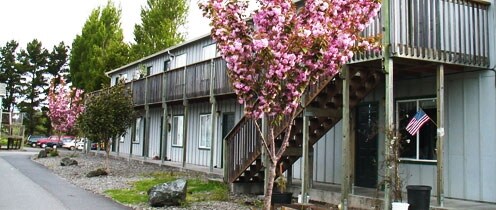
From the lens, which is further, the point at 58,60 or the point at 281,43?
the point at 58,60

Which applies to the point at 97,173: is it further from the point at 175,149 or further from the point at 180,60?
the point at 180,60

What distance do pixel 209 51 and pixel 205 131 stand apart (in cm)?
356

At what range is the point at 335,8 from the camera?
696 centimetres

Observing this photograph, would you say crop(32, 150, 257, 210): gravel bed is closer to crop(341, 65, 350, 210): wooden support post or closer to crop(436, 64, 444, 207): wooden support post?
crop(341, 65, 350, 210): wooden support post

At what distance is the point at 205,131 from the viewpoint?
70.4ft

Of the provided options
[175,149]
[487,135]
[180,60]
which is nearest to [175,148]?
[175,149]

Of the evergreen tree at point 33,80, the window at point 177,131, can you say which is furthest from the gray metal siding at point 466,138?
the evergreen tree at point 33,80

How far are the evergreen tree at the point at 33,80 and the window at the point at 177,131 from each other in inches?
1827

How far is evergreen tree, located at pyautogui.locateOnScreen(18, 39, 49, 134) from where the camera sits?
6456 centimetres

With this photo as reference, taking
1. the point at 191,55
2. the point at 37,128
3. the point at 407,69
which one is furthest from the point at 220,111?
the point at 37,128

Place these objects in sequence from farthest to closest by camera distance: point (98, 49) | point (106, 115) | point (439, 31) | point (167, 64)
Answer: point (98, 49) → point (167, 64) → point (106, 115) → point (439, 31)

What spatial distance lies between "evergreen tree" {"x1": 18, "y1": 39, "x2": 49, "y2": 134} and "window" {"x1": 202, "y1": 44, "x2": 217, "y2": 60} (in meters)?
49.7

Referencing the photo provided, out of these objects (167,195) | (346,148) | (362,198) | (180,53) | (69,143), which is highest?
(180,53)

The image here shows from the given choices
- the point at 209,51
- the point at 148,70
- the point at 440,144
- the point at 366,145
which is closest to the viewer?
the point at 440,144
